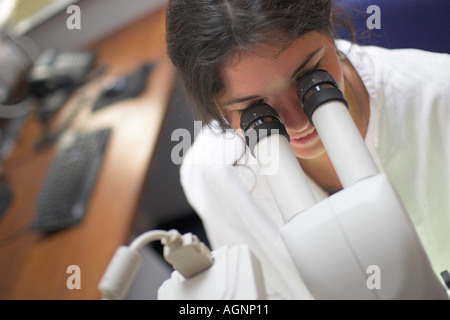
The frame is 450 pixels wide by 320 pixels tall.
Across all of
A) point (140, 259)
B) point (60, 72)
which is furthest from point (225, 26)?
point (60, 72)

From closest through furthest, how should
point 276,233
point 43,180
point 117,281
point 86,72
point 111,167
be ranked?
1. point 117,281
2. point 276,233
3. point 111,167
4. point 43,180
5. point 86,72

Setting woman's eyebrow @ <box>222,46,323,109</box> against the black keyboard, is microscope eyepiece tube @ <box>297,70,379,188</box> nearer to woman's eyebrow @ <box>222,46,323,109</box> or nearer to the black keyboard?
woman's eyebrow @ <box>222,46,323,109</box>

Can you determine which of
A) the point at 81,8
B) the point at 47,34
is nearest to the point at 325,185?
the point at 81,8

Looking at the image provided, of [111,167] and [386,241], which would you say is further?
[111,167]

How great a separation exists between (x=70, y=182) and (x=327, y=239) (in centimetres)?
104

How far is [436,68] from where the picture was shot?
73 centimetres

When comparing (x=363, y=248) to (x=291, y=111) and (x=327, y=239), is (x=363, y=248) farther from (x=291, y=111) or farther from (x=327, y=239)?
(x=291, y=111)

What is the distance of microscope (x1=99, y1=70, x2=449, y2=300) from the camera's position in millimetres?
327

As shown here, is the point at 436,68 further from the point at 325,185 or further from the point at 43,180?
the point at 43,180

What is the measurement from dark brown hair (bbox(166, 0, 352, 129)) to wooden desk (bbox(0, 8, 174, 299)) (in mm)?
213

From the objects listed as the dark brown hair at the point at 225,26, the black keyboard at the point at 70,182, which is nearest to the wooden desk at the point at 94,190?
the black keyboard at the point at 70,182

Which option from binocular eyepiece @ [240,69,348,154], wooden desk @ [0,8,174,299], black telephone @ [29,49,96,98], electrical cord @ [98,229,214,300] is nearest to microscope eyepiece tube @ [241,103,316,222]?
binocular eyepiece @ [240,69,348,154]

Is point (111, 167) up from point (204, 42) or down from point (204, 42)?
down
